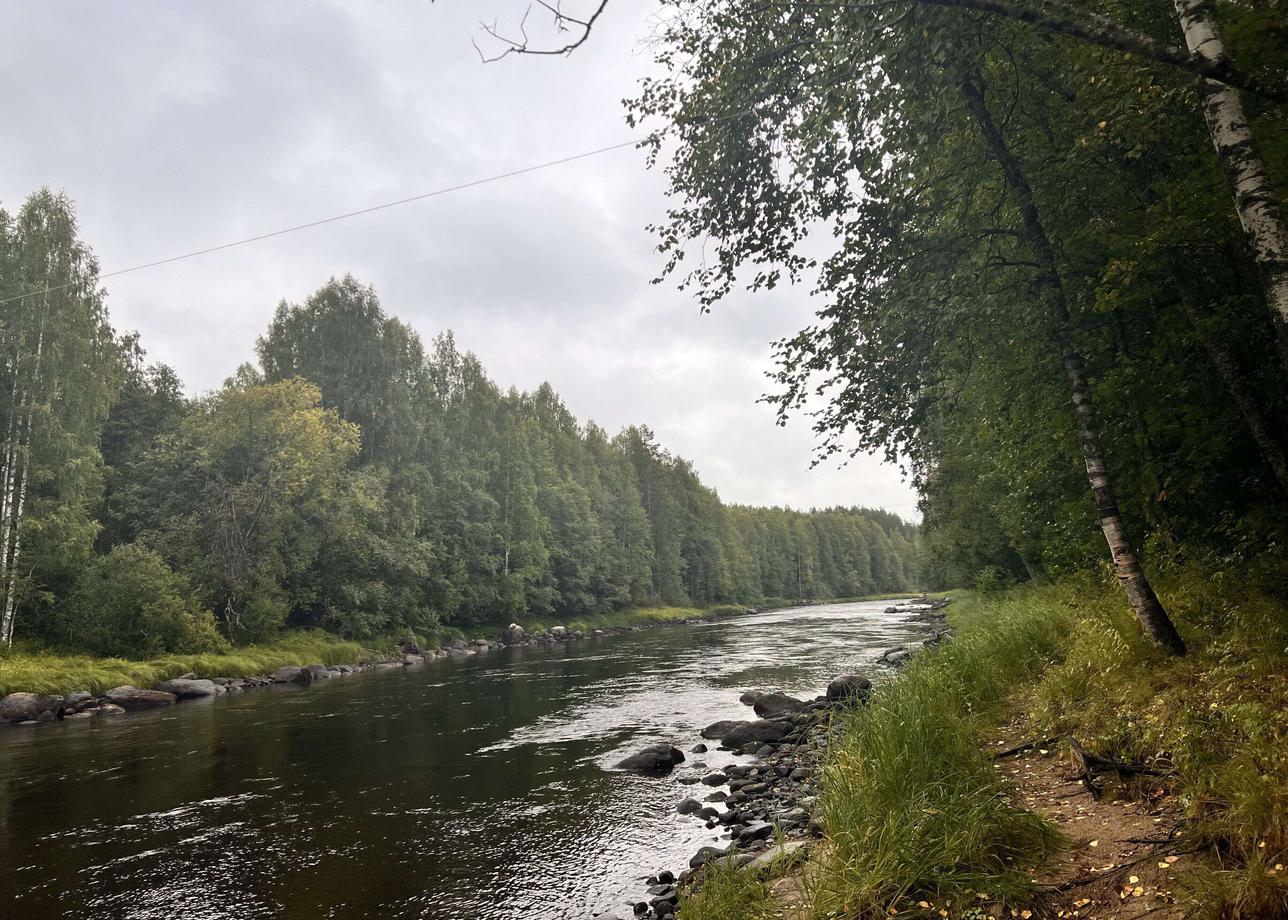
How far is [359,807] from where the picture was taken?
11.1 metres

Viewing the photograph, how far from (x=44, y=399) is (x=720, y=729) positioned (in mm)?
32369

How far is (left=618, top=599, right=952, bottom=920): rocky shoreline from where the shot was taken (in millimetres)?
7137

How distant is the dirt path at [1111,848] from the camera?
435cm

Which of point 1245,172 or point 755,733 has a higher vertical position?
point 1245,172

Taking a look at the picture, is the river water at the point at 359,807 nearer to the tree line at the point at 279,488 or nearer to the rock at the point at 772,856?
the rock at the point at 772,856

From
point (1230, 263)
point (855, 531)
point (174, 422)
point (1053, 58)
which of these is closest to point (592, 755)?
point (1230, 263)

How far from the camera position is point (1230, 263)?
839 centimetres

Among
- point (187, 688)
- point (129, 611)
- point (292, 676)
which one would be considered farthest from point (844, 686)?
point (129, 611)

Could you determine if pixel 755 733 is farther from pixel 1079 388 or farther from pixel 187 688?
pixel 187 688

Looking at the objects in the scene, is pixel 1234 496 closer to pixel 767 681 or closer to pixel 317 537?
pixel 767 681

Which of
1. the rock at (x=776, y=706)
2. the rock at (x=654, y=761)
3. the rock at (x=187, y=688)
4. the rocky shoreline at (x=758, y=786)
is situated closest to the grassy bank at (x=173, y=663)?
the rock at (x=187, y=688)

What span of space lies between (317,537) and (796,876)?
39.0 m

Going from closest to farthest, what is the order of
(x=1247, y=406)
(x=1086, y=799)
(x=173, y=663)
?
1. (x=1086, y=799)
2. (x=1247, y=406)
3. (x=173, y=663)

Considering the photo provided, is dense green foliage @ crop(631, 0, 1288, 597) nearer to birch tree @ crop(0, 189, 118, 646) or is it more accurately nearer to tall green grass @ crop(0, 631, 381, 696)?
tall green grass @ crop(0, 631, 381, 696)
